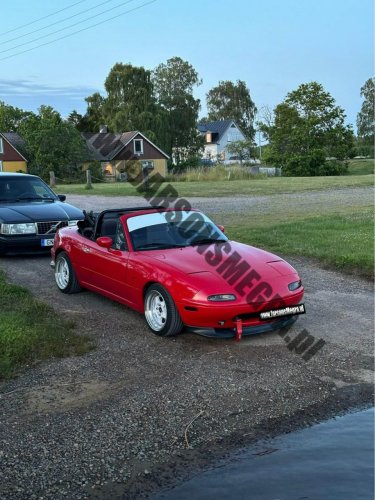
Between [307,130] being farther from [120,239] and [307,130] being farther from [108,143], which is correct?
[120,239]

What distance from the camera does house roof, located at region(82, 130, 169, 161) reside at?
64.9m

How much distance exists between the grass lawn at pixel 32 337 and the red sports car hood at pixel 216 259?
1.22m

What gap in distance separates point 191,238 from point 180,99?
7163 centimetres

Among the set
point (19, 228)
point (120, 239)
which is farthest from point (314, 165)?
point (120, 239)

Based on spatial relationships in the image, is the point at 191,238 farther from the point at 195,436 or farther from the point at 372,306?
the point at 195,436

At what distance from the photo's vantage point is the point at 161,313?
6.02 meters

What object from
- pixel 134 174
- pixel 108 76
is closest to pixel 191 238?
pixel 134 174

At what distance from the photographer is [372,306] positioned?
7.38 meters

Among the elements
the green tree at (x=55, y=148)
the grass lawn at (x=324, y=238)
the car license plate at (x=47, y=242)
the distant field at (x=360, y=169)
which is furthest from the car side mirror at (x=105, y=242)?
the distant field at (x=360, y=169)

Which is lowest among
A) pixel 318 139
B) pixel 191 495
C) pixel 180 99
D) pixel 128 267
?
pixel 191 495

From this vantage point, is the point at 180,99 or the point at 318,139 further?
the point at 180,99

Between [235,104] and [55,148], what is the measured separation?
54.8 metres

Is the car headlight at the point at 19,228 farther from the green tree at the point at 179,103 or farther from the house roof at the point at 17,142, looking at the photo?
→ the green tree at the point at 179,103

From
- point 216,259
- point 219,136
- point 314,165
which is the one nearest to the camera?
point 216,259
